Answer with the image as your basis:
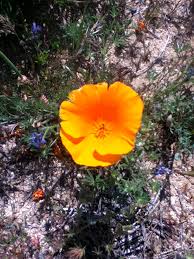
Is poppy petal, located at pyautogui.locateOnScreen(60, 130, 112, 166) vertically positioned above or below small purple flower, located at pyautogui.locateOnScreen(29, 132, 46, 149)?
below

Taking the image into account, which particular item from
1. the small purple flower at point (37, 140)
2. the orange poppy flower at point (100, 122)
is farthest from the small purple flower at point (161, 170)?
the small purple flower at point (37, 140)

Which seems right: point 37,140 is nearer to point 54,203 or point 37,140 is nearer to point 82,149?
point 82,149

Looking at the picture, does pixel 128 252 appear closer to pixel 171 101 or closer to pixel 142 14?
pixel 171 101

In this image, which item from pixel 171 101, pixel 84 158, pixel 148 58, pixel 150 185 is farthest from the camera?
pixel 148 58

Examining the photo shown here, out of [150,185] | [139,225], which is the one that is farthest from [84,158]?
[139,225]

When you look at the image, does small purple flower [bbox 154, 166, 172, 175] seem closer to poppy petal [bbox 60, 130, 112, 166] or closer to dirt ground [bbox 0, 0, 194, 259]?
dirt ground [bbox 0, 0, 194, 259]

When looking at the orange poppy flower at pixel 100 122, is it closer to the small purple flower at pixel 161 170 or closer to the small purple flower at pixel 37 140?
the small purple flower at pixel 37 140

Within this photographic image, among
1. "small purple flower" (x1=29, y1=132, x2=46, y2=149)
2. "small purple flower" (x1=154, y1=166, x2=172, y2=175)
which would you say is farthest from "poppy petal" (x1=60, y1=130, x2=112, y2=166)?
"small purple flower" (x1=154, y1=166, x2=172, y2=175)
